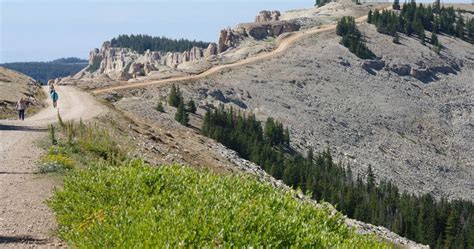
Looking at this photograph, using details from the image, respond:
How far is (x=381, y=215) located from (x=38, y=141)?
47496 millimetres

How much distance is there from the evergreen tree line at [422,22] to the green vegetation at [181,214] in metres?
123

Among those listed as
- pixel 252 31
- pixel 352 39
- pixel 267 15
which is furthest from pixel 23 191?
pixel 267 15

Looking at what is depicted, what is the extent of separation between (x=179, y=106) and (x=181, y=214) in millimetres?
55581

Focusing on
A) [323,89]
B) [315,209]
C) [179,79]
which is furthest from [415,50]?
[315,209]

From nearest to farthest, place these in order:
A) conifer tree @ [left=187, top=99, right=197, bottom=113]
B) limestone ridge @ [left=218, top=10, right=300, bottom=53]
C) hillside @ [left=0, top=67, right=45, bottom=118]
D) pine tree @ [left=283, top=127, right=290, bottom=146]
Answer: hillside @ [left=0, top=67, right=45, bottom=118], conifer tree @ [left=187, top=99, right=197, bottom=113], pine tree @ [left=283, top=127, right=290, bottom=146], limestone ridge @ [left=218, top=10, right=300, bottom=53]

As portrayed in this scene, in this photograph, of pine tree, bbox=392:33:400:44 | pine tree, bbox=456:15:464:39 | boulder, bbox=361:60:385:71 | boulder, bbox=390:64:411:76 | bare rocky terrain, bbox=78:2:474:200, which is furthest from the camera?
pine tree, bbox=456:15:464:39

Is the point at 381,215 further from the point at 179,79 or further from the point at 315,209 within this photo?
the point at 315,209

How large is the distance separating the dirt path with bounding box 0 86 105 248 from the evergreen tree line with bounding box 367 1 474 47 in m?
116

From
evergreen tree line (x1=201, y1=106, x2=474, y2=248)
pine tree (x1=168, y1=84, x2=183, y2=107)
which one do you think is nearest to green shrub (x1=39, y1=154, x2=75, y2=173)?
evergreen tree line (x1=201, y1=106, x2=474, y2=248)

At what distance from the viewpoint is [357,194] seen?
71.8 metres

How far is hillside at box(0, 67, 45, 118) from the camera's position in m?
49.2

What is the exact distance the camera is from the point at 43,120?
139 feet

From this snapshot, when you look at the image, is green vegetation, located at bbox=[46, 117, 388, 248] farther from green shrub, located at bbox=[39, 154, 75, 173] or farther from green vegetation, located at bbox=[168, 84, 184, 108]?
green vegetation, located at bbox=[168, 84, 184, 108]

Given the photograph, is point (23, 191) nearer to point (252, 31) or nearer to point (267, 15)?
point (252, 31)
